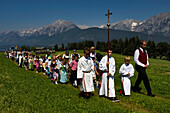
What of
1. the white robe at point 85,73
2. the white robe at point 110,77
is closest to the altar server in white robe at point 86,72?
the white robe at point 85,73

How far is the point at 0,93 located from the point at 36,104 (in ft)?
9.13

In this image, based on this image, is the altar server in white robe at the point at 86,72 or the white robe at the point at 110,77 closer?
the altar server in white robe at the point at 86,72

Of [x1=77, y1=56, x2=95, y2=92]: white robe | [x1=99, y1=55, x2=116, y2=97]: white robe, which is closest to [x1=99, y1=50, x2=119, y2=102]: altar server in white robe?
[x1=99, y1=55, x2=116, y2=97]: white robe

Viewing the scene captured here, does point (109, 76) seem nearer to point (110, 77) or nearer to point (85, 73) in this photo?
point (110, 77)

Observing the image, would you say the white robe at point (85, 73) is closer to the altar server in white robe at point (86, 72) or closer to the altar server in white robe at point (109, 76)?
the altar server in white robe at point (86, 72)

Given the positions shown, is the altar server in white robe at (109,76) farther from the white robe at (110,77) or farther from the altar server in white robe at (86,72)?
the altar server in white robe at (86,72)

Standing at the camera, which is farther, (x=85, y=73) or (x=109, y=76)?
(x=109, y=76)

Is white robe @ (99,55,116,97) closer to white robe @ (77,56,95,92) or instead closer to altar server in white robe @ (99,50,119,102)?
altar server in white robe @ (99,50,119,102)

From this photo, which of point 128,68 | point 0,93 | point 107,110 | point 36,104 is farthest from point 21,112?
point 128,68

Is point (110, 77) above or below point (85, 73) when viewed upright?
below

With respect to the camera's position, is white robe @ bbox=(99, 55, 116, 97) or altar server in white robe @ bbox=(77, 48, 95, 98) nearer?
altar server in white robe @ bbox=(77, 48, 95, 98)

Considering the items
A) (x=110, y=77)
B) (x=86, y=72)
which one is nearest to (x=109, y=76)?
(x=110, y=77)

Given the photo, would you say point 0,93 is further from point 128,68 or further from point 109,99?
point 128,68

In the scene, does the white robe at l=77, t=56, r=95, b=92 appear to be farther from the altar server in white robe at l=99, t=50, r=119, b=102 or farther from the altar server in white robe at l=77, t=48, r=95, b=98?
the altar server in white robe at l=99, t=50, r=119, b=102
